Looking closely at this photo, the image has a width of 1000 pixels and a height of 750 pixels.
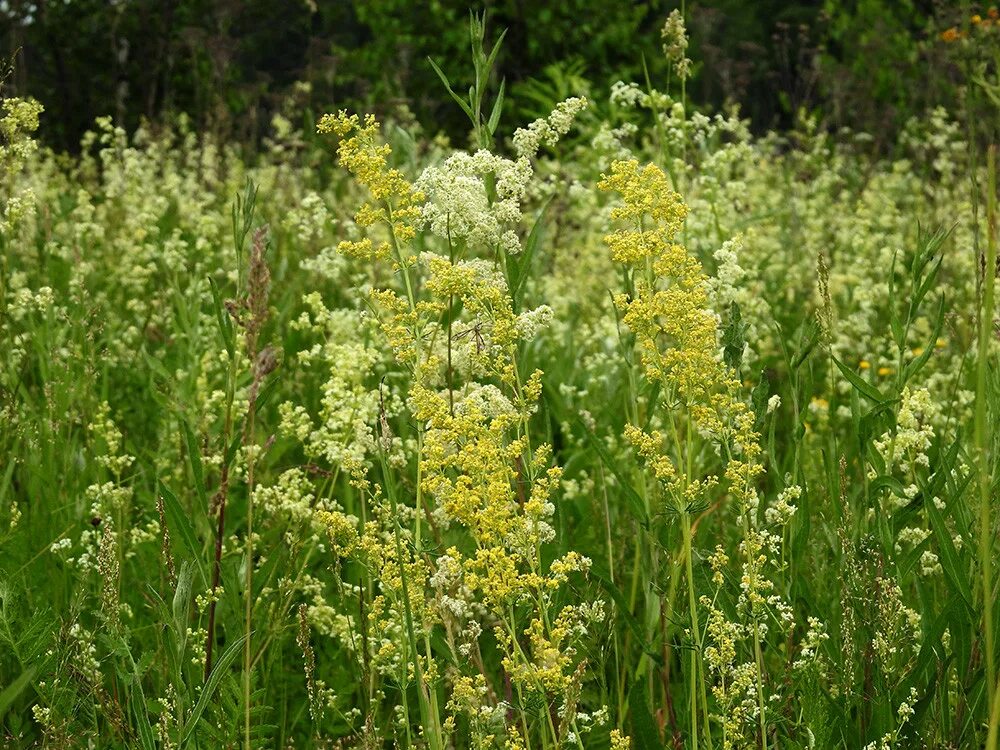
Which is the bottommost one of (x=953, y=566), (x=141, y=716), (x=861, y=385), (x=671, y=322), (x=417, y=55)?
(x=141, y=716)

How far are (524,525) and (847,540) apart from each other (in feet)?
2.07

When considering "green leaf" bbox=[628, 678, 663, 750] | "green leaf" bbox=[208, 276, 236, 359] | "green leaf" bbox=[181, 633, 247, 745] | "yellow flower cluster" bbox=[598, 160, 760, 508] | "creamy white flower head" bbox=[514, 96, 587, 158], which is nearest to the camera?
"green leaf" bbox=[181, 633, 247, 745]

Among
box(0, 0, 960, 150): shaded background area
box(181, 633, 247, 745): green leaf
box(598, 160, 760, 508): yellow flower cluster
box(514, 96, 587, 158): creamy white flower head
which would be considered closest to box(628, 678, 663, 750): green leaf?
box(598, 160, 760, 508): yellow flower cluster

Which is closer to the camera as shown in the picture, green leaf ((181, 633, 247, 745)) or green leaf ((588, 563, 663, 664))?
green leaf ((181, 633, 247, 745))

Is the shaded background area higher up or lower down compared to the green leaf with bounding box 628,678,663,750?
higher up

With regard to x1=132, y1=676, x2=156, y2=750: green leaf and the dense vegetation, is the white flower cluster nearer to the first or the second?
the dense vegetation

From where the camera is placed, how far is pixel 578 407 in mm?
4141

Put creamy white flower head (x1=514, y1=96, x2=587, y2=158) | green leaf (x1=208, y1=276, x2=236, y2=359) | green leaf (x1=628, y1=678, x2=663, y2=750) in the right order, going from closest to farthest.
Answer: green leaf (x1=208, y1=276, x2=236, y2=359), green leaf (x1=628, y1=678, x2=663, y2=750), creamy white flower head (x1=514, y1=96, x2=587, y2=158)

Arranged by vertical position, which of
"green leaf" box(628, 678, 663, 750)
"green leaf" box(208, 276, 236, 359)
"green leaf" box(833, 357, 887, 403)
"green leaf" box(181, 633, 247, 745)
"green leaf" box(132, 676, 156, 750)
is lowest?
"green leaf" box(628, 678, 663, 750)

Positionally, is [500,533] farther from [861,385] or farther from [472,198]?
[861,385]

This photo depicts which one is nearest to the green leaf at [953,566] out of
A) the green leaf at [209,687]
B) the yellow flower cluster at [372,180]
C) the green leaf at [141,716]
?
the yellow flower cluster at [372,180]

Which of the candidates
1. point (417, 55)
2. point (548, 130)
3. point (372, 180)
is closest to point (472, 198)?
point (372, 180)

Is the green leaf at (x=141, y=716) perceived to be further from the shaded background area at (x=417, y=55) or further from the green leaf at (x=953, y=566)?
the shaded background area at (x=417, y=55)

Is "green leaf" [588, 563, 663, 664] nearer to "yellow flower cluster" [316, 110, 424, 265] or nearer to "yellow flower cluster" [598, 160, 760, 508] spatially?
"yellow flower cluster" [598, 160, 760, 508]
